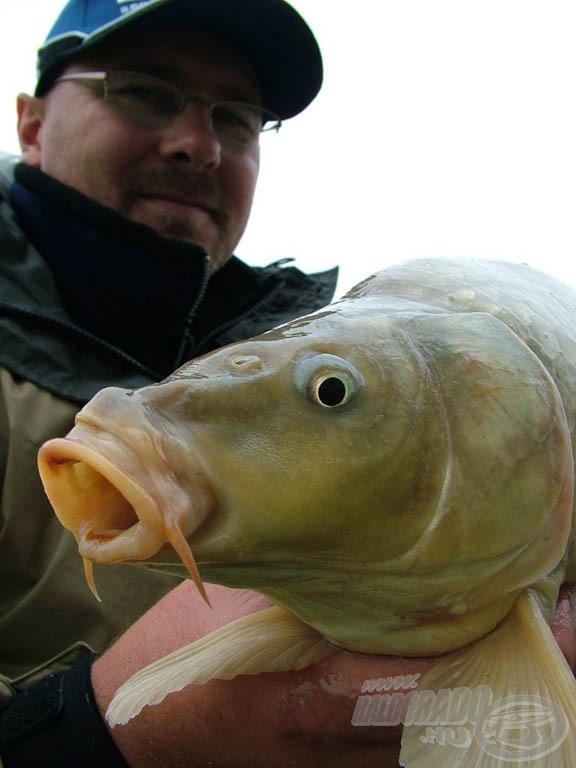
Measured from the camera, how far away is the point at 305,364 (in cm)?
95

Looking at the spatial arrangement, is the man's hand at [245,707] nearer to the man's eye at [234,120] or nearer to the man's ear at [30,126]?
the man's eye at [234,120]

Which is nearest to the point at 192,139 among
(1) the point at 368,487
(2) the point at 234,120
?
(2) the point at 234,120

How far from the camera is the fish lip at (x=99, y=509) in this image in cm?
76

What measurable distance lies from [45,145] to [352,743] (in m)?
2.17

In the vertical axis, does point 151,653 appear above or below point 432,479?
below

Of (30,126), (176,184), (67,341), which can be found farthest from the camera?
(30,126)

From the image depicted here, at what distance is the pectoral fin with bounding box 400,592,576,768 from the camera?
96 cm

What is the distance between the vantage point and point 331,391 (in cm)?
94

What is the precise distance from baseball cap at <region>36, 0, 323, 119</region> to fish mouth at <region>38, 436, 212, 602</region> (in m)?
2.02

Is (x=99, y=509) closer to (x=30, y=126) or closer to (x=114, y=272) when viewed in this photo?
(x=114, y=272)

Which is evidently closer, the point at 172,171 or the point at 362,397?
the point at 362,397

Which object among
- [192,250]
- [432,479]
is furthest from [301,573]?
[192,250]

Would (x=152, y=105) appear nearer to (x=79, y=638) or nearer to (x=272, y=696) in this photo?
(x=79, y=638)

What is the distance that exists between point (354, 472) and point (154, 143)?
1.89m
